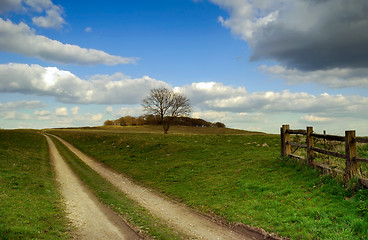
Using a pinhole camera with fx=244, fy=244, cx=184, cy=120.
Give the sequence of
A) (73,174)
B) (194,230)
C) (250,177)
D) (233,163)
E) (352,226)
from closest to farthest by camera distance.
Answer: (352,226) < (194,230) < (250,177) < (233,163) < (73,174)

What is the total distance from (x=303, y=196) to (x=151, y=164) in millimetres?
17001

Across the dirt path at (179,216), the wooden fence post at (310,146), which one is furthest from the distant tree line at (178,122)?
the wooden fence post at (310,146)

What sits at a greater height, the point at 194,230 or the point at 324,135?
the point at 324,135

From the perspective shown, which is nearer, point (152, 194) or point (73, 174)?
point (152, 194)

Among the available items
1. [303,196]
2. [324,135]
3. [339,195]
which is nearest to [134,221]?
[303,196]

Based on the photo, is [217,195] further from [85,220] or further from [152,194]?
[85,220]

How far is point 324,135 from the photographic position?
14.6 meters

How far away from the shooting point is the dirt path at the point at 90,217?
1028 centimetres

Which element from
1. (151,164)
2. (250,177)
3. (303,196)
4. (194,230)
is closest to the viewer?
(194,230)

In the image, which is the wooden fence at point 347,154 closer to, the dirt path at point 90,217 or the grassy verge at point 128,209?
the grassy verge at point 128,209

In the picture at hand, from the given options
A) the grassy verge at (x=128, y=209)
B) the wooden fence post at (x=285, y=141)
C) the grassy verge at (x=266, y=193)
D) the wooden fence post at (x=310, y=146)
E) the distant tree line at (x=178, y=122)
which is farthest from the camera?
the distant tree line at (x=178, y=122)

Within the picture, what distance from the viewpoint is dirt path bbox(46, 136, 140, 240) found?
33.7ft

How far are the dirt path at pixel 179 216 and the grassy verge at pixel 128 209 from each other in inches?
18.8

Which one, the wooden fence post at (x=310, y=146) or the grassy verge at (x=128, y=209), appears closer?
the grassy verge at (x=128, y=209)
